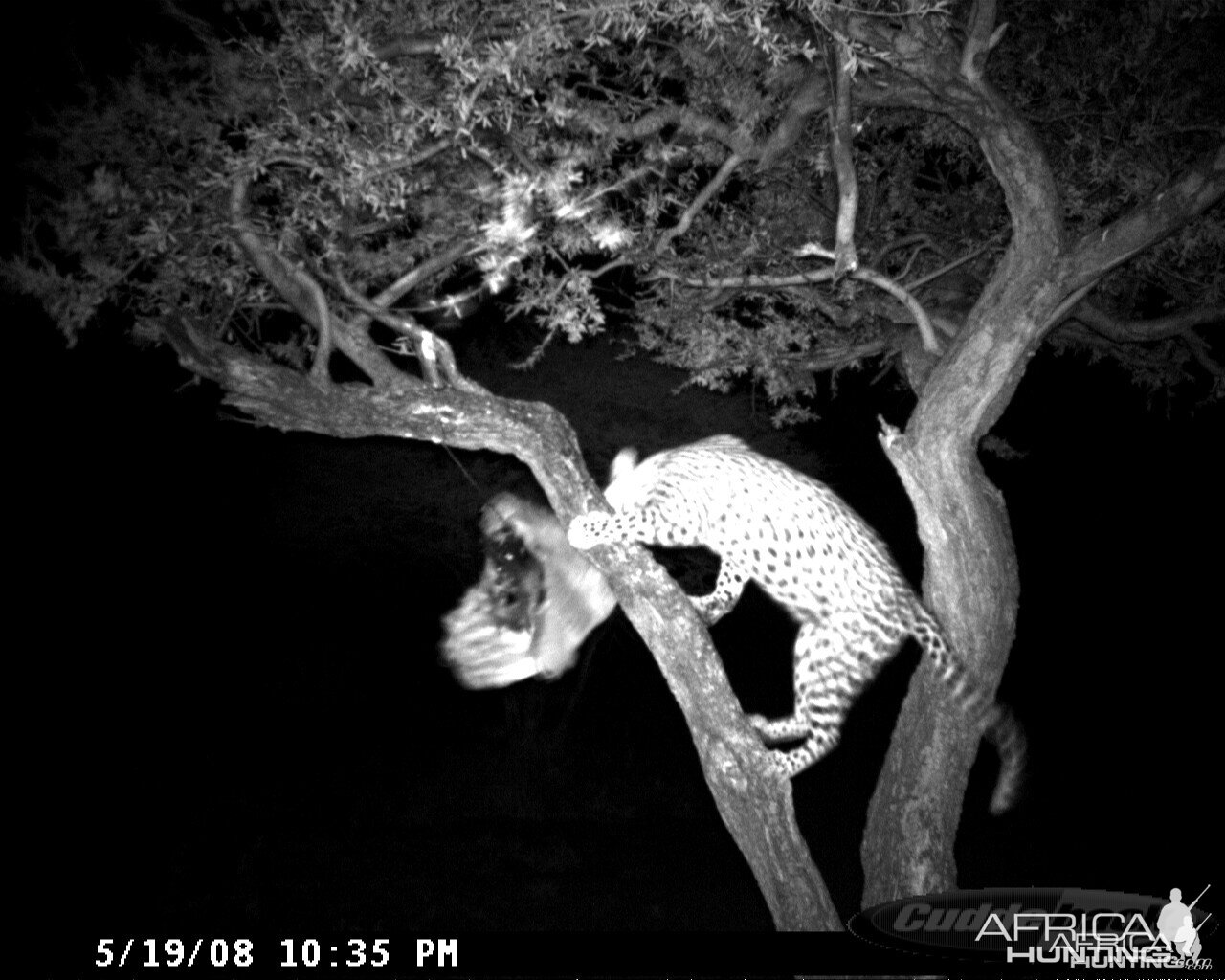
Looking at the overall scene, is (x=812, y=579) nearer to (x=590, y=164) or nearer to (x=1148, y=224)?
(x=1148, y=224)

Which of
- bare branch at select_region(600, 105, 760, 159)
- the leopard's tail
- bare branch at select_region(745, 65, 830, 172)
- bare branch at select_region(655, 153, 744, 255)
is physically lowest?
the leopard's tail

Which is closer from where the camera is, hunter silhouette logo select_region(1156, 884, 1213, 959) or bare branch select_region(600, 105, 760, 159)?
hunter silhouette logo select_region(1156, 884, 1213, 959)

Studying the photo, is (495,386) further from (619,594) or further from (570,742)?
(619,594)

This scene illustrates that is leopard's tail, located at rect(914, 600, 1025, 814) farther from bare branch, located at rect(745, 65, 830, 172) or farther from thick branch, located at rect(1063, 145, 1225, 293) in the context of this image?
bare branch, located at rect(745, 65, 830, 172)

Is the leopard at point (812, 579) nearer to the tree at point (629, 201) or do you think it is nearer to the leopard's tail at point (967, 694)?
the leopard's tail at point (967, 694)

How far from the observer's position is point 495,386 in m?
6.42

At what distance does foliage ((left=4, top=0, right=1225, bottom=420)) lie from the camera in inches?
125

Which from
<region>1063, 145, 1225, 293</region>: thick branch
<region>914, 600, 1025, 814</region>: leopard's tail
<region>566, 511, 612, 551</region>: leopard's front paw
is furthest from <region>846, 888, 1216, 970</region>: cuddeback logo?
<region>1063, 145, 1225, 293</region>: thick branch

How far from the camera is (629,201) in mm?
4734

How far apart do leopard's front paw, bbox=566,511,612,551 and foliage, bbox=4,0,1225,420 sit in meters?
0.97

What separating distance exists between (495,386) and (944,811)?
3.75m

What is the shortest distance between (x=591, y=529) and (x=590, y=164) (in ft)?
4.96

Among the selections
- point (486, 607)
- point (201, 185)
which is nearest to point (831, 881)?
point (486, 607)

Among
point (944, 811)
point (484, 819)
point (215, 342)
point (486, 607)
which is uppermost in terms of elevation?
point (215, 342)
